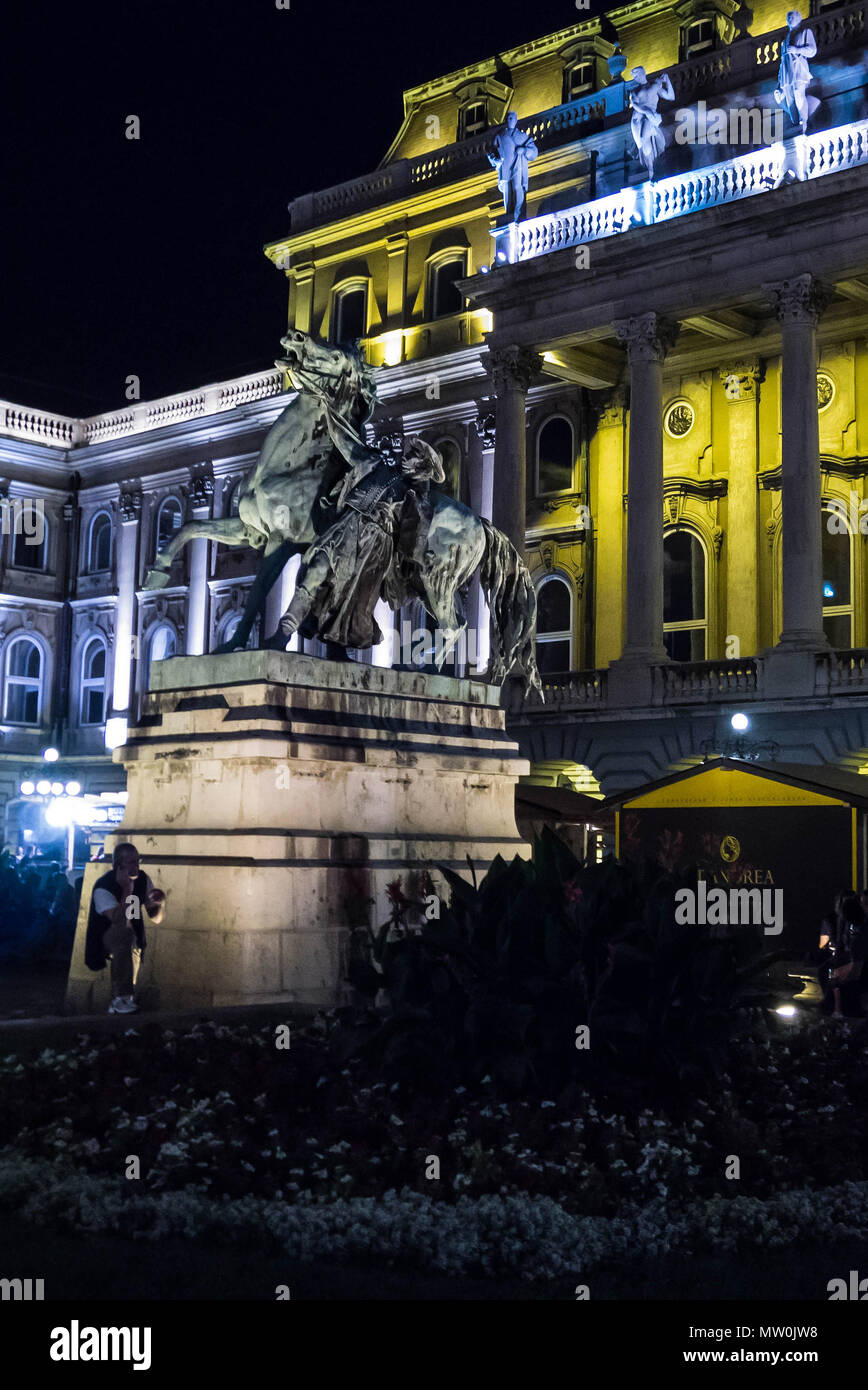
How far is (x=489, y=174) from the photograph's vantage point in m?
43.8

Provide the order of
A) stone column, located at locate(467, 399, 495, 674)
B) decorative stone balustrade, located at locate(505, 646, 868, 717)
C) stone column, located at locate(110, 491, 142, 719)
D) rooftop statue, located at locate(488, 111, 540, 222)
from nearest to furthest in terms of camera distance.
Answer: decorative stone balustrade, located at locate(505, 646, 868, 717) < rooftop statue, located at locate(488, 111, 540, 222) < stone column, located at locate(467, 399, 495, 674) < stone column, located at locate(110, 491, 142, 719)

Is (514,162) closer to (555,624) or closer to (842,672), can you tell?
(555,624)

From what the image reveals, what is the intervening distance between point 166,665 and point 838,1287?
814 centimetres

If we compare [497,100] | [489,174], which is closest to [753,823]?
[489,174]

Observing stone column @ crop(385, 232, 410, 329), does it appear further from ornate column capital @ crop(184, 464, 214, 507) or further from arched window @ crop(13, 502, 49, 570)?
arched window @ crop(13, 502, 49, 570)

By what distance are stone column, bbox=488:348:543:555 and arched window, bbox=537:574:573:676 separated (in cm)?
514

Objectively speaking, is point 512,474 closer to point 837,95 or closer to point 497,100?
point 837,95

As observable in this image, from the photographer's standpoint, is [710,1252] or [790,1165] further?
[790,1165]

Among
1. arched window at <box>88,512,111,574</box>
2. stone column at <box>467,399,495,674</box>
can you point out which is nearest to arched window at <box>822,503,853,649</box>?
stone column at <box>467,399,495,674</box>

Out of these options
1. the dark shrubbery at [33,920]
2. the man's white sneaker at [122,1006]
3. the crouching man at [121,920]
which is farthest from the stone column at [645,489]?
the man's white sneaker at [122,1006]

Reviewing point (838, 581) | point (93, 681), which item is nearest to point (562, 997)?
point (838, 581)

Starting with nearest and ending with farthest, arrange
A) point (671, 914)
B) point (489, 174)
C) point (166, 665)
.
A: point (671, 914) → point (166, 665) → point (489, 174)

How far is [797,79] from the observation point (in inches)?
1280

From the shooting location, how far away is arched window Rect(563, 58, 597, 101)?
44.0m
